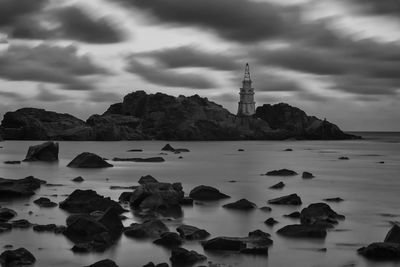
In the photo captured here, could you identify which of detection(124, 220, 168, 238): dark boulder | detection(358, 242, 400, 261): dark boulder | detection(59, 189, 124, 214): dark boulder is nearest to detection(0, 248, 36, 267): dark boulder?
detection(124, 220, 168, 238): dark boulder

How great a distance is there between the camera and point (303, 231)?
24.6 metres

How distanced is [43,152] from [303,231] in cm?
6022

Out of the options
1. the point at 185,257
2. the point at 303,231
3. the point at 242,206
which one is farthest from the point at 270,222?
the point at 185,257

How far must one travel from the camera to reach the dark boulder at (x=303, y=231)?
963 inches

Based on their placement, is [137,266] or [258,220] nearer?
[137,266]

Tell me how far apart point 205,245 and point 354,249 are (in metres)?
6.06

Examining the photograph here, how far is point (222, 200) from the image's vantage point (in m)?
38.1

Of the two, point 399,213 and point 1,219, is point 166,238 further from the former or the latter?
point 399,213

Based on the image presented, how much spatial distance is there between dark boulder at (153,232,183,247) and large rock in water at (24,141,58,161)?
58.4 meters

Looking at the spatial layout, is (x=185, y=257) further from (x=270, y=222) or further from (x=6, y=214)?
(x=6, y=214)

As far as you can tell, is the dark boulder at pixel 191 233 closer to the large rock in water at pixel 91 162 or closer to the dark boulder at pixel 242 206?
the dark boulder at pixel 242 206

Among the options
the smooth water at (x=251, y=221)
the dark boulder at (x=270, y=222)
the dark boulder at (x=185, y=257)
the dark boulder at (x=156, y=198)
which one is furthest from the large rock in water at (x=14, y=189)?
the dark boulder at (x=185, y=257)

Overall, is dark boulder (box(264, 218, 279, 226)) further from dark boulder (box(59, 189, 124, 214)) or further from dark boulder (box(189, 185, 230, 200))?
dark boulder (box(189, 185, 230, 200))

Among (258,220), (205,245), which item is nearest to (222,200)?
(258,220)
